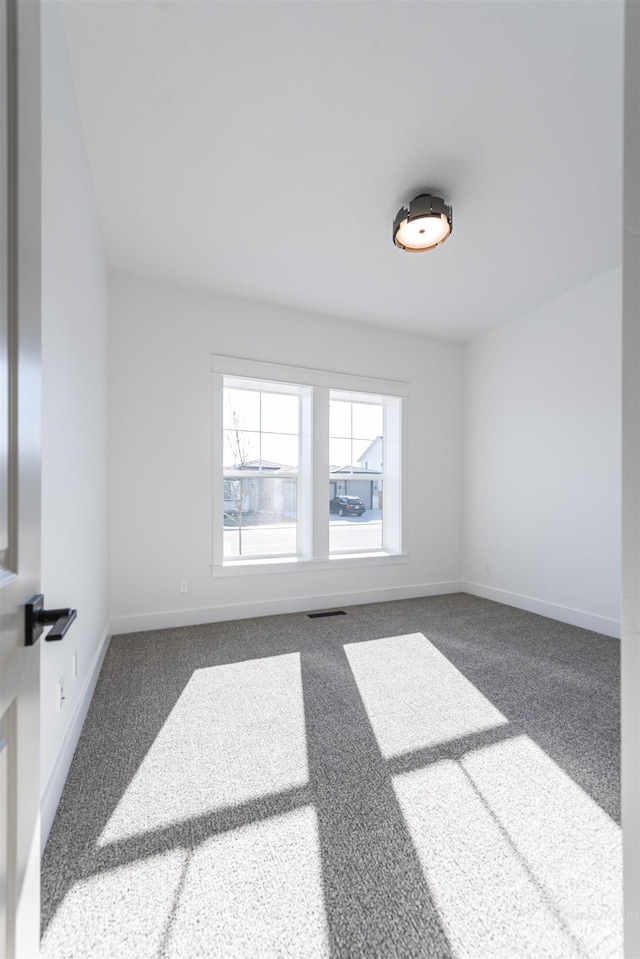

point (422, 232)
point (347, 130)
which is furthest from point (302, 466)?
point (347, 130)

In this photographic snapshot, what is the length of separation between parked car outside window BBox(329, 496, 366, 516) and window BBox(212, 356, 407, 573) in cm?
1

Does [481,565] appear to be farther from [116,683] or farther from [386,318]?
[116,683]

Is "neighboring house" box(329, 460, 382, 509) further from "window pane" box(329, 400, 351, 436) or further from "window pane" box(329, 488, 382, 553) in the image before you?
"window pane" box(329, 400, 351, 436)

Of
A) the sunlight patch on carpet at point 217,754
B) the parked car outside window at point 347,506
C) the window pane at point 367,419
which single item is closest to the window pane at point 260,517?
the parked car outside window at point 347,506

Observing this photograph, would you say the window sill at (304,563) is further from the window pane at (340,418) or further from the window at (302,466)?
the window pane at (340,418)

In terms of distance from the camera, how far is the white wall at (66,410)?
146cm

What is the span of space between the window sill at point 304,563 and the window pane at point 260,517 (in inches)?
5.0

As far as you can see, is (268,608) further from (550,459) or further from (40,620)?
(40,620)

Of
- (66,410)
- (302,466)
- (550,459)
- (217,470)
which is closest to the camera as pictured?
(66,410)

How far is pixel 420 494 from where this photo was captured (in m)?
4.61

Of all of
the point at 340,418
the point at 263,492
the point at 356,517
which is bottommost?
the point at 356,517

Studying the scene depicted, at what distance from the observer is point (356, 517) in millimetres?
4496

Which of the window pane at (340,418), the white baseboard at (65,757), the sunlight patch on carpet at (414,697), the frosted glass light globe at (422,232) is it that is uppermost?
the frosted glass light globe at (422,232)

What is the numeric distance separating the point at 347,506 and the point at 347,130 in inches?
123
